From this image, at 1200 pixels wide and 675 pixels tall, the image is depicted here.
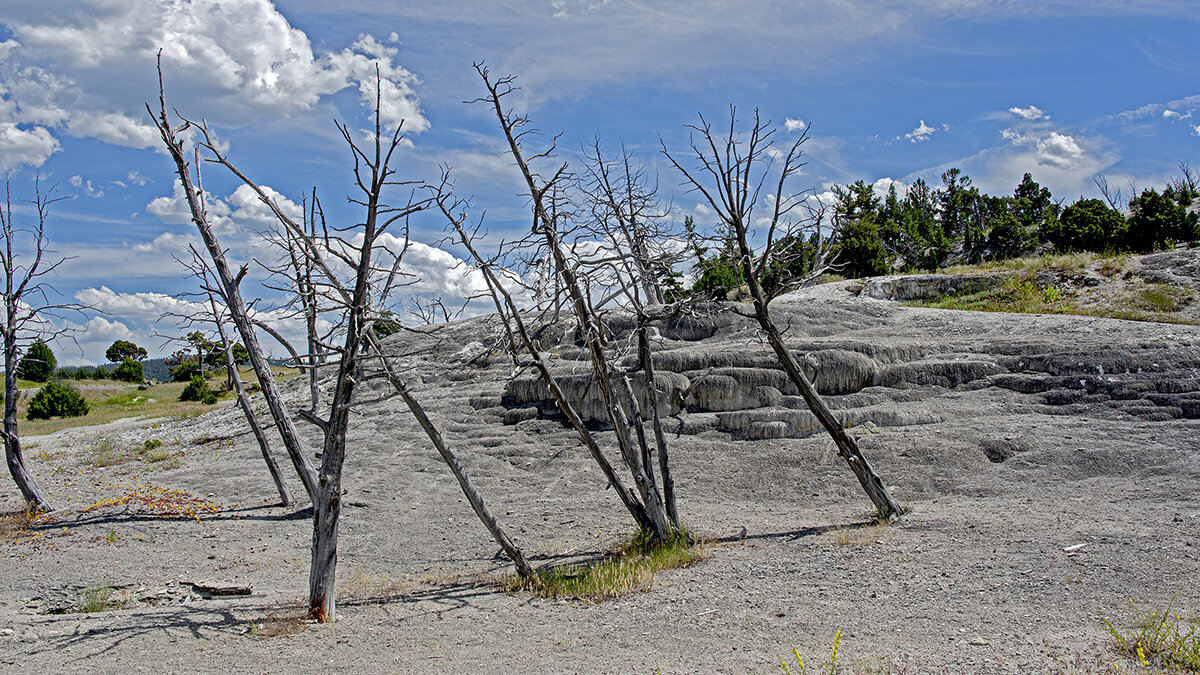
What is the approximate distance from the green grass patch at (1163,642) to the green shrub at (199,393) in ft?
126

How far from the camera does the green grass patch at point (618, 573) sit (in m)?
8.46

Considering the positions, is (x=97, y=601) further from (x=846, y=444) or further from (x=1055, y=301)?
(x=1055, y=301)

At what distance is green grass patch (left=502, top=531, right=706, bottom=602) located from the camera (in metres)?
8.46

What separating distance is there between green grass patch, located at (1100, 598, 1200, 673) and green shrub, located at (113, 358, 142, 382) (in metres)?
61.2

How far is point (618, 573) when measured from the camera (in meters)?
8.66

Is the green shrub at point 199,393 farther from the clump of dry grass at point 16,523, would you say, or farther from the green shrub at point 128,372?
the clump of dry grass at point 16,523

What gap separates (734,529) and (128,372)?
5570cm

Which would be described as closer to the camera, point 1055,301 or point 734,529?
point 734,529

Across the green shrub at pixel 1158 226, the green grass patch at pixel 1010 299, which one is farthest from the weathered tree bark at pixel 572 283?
the green shrub at pixel 1158 226

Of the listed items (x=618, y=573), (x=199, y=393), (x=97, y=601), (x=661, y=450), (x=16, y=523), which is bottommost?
(x=618, y=573)

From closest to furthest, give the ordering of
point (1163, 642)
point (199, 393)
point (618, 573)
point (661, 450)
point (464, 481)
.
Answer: point (1163, 642)
point (618, 573)
point (464, 481)
point (661, 450)
point (199, 393)

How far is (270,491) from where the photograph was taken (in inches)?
638

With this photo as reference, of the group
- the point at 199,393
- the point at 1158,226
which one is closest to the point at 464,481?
the point at 1158,226

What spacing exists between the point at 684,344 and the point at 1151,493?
12495 mm
